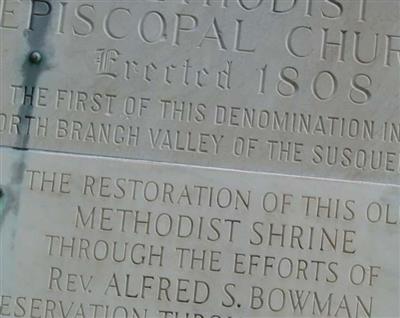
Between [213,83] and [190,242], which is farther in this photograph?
[213,83]

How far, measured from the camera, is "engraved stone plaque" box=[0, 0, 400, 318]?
172 inches

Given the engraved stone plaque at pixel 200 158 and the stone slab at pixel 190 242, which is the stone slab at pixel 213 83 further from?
the stone slab at pixel 190 242

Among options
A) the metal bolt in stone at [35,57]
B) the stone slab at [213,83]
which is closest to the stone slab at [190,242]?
the stone slab at [213,83]

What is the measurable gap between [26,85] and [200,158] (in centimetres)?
95

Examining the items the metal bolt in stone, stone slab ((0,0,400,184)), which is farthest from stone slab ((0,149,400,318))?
the metal bolt in stone

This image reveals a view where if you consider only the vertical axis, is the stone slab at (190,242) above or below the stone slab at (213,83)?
below

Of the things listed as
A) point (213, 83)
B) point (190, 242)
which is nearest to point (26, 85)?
point (213, 83)

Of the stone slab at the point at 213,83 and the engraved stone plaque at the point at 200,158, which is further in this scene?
the stone slab at the point at 213,83

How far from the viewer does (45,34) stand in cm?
461

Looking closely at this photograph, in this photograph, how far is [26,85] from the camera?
4559 millimetres

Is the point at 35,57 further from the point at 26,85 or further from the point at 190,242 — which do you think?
the point at 190,242

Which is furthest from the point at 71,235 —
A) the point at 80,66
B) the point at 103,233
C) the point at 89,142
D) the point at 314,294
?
the point at 314,294

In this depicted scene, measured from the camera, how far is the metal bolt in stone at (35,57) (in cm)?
457

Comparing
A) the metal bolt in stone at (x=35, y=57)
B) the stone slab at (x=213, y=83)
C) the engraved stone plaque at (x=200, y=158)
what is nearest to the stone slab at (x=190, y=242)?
the engraved stone plaque at (x=200, y=158)
